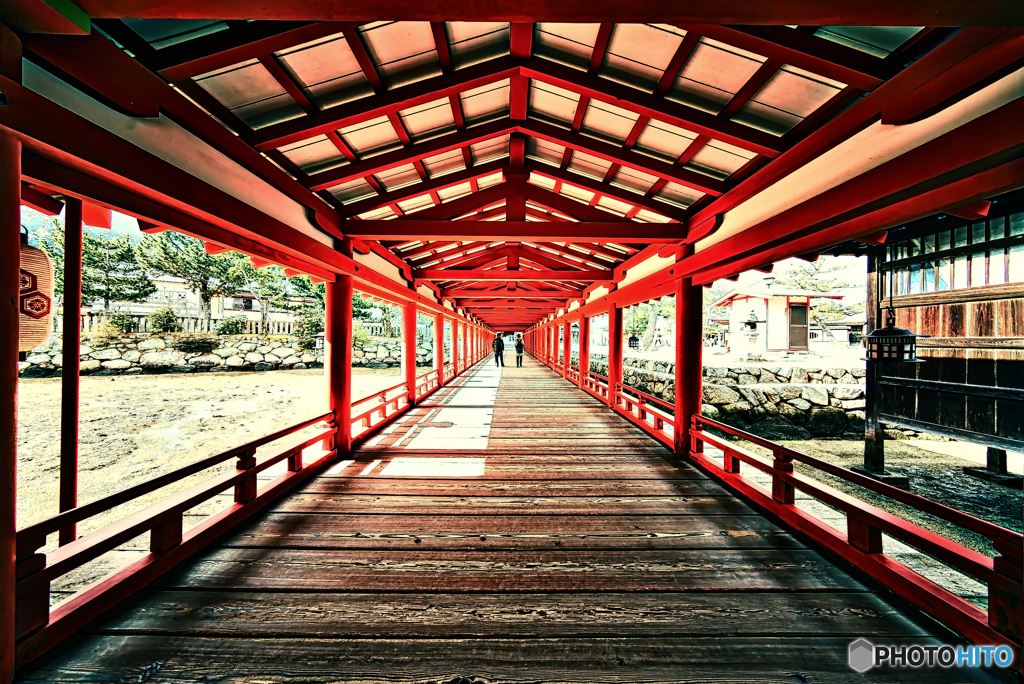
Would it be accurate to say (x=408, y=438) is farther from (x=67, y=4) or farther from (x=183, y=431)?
(x=183, y=431)

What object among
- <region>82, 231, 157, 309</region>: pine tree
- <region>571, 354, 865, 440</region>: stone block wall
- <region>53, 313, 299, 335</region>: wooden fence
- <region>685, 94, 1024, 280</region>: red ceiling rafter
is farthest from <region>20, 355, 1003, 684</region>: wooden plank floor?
<region>82, 231, 157, 309</region>: pine tree

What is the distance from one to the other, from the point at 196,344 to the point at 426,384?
1513cm

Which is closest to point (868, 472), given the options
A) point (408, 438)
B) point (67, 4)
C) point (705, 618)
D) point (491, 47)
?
point (705, 618)

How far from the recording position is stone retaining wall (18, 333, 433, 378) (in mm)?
15500

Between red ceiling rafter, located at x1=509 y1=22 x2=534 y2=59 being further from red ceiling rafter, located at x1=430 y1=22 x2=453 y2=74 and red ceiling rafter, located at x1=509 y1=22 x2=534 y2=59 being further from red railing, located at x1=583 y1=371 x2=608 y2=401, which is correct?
red railing, located at x1=583 y1=371 x2=608 y2=401

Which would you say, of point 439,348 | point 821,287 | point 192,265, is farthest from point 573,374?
point 821,287

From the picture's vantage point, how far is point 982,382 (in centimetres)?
523

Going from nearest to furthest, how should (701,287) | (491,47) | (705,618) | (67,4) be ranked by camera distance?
(67,4)
(705,618)
(491,47)
(701,287)

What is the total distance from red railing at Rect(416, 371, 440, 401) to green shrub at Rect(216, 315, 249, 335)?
15559 millimetres

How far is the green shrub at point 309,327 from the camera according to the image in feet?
69.5

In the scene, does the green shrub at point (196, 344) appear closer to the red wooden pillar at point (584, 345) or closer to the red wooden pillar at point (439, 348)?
the red wooden pillar at point (439, 348)

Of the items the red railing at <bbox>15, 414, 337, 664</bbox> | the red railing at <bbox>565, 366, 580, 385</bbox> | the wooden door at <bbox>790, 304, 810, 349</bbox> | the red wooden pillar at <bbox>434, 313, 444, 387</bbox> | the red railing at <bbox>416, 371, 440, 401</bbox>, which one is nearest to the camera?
the red railing at <bbox>15, 414, 337, 664</bbox>

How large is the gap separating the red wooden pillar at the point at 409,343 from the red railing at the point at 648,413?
4.74 m

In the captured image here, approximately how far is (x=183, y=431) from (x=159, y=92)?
444 inches
